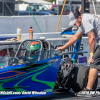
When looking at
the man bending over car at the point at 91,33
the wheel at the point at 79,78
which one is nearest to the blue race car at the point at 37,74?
the wheel at the point at 79,78

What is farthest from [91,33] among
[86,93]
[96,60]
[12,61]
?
[12,61]

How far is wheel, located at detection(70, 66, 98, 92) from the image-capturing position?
5137 millimetres

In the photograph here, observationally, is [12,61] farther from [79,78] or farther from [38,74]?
[79,78]

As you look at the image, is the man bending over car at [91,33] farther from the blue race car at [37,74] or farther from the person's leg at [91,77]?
the blue race car at [37,74]

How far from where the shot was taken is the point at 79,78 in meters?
5.16

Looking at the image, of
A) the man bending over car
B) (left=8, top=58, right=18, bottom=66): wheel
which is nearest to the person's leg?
the man bending over car

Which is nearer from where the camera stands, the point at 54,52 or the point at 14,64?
the point at 14,64

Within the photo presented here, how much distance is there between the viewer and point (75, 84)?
5.23 metres

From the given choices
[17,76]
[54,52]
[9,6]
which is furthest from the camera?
[9,6]

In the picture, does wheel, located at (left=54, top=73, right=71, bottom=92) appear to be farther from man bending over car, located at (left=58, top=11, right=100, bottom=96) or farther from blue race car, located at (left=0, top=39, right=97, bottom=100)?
man bending over car, located at (left=58, top=11, right=100, bottom=96)

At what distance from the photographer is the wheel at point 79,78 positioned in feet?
16.9

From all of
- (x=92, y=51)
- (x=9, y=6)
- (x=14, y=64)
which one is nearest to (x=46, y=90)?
(x=14, y=64)

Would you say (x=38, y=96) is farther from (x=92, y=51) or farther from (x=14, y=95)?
(x=92, y=51)

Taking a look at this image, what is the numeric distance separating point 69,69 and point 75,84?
1.01ft
